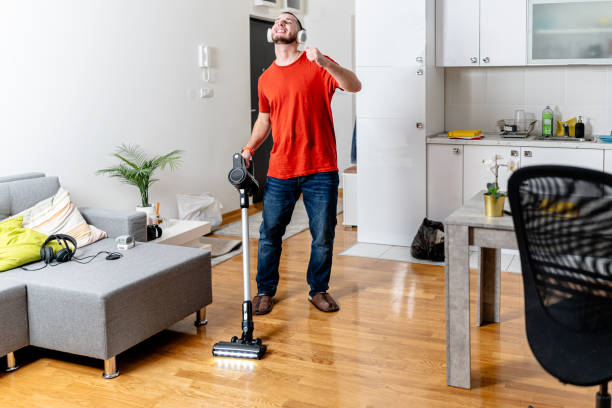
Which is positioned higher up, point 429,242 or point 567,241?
point 567,241

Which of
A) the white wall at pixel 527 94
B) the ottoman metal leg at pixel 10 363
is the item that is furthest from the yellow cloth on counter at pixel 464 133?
the ottoman metal leg at pixel 10 363

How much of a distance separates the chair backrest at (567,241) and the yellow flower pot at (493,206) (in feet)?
2.14

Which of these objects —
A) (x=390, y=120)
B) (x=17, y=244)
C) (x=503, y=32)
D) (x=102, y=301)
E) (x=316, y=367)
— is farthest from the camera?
(x=390, y=120)

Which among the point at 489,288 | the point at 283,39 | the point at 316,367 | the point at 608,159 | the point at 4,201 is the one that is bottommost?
the point at 316,367

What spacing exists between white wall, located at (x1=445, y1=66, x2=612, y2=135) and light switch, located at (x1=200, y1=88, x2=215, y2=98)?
6.95 ft

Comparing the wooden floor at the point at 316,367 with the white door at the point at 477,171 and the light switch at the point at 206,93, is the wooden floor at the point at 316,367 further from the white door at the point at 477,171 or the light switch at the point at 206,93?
the light switch at the point at 206,93

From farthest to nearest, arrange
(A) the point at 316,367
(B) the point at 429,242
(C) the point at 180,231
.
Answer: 1. (B) the point at 429,242
2. (C) the point at 180,231
3. (A) the point at 316,367

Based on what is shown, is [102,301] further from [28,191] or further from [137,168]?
[137,168]

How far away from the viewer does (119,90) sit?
16.3 feet

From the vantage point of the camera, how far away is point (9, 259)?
314 centimetres

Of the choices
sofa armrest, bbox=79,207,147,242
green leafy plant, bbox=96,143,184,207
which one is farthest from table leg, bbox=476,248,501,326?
green leafy plant, bbox=96,143,184,207

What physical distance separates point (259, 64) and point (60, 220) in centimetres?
375

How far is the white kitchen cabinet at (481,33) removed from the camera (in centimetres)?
472

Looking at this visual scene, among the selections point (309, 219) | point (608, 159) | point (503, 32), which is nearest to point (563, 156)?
point (608, 159)
